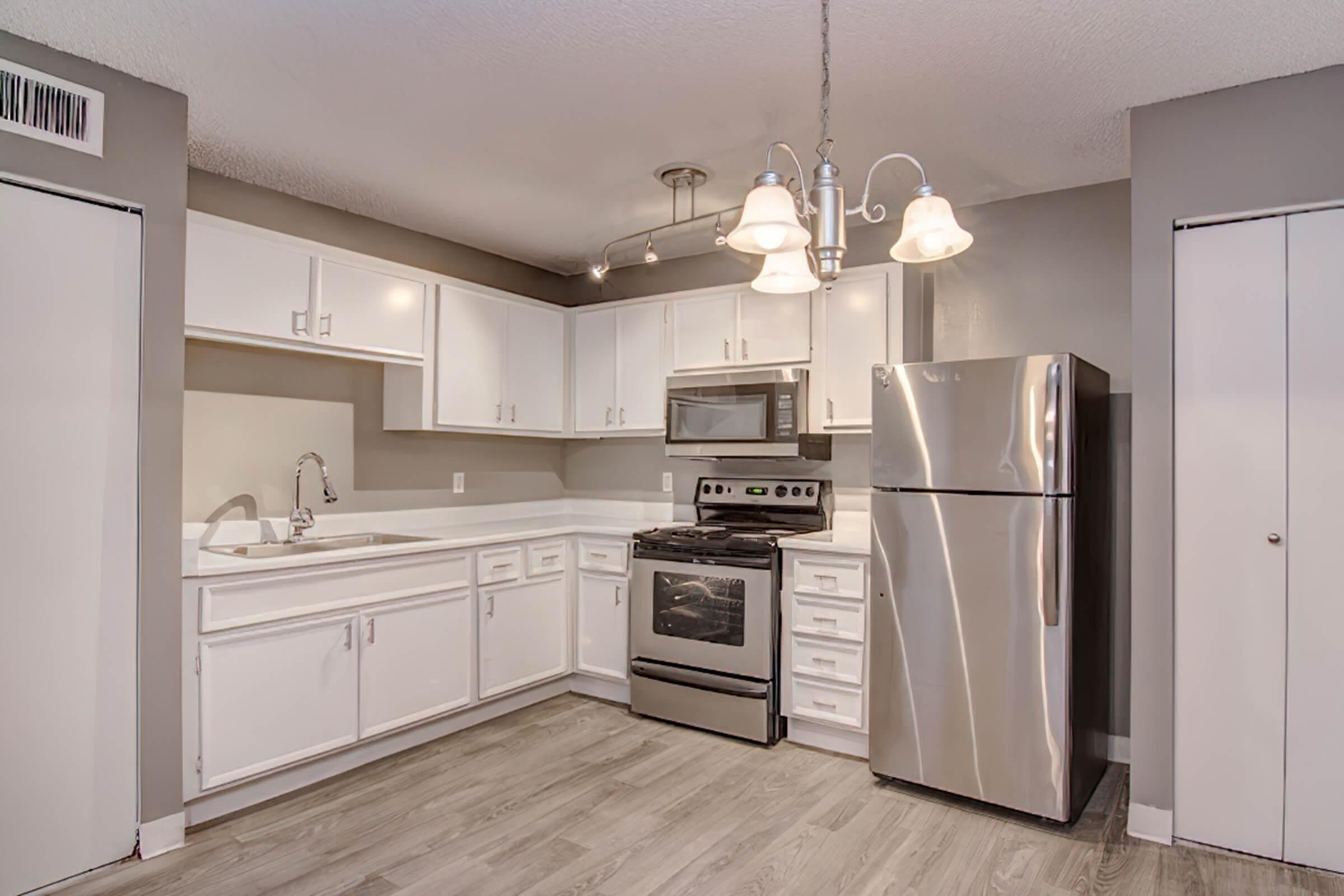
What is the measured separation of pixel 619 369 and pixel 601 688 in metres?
1.76

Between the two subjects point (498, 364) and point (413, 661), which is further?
point (498, 364)

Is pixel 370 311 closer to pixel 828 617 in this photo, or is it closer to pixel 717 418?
pixel 717 418

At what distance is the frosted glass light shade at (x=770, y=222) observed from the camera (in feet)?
5.64

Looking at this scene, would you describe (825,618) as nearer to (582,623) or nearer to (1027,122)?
(582,623)

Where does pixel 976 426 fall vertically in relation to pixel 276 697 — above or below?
above

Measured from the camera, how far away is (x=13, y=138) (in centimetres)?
219

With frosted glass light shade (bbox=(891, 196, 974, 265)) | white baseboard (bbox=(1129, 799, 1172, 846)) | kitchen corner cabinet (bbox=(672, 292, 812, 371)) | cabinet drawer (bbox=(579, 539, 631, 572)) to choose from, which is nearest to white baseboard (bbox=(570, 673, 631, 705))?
cabinet drawer (bbox=(579, 539, 631, 572))

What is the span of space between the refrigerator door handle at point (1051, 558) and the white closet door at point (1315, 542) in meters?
0.66

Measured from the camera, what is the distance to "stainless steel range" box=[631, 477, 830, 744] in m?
3.42

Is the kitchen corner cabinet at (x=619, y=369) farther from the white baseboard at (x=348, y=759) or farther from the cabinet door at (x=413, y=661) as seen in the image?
the white baseboard at (x=348, y=759)

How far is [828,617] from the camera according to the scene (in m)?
3.32

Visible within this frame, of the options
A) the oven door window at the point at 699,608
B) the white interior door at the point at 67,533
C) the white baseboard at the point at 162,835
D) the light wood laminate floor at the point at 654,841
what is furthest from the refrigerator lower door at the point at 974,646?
the white interior door at the point at 67,533

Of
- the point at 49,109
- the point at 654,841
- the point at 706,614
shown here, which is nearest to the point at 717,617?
the point at 706,614

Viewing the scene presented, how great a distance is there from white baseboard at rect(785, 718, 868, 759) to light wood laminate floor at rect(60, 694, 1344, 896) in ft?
0.22
